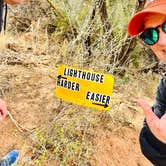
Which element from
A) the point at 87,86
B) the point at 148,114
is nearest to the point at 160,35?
the point at 148,114

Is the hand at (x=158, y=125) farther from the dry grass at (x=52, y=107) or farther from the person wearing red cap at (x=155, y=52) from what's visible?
the dry grass at (x=52, y=107)

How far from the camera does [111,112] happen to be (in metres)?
3.21

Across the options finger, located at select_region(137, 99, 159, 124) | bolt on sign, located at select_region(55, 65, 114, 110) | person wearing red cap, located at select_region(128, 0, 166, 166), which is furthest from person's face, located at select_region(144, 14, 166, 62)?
bolt on sign, located at select_region(55, 65, 114, 110)

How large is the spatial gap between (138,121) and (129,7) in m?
1.06

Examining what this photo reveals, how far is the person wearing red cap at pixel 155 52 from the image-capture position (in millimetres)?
1318

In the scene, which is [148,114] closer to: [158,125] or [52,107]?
[158,125]

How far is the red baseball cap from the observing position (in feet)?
4.50

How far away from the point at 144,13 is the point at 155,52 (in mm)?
133

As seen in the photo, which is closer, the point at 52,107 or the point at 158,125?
the point at 158,125

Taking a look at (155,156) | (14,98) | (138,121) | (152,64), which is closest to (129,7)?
(152,64)

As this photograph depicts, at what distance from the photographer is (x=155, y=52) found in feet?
4.79

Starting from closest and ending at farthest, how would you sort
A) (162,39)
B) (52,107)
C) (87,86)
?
(162,39) → (87,86) → (52,107)

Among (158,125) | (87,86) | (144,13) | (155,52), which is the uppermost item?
(144,13)

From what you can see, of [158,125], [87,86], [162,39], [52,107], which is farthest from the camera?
[52,107]
